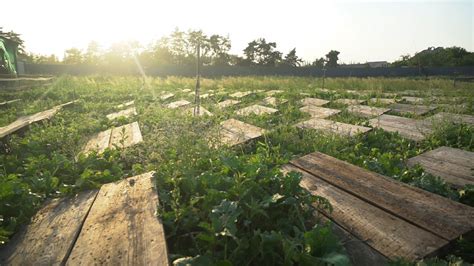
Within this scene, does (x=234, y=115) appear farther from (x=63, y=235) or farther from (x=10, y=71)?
(x=10, y=71)

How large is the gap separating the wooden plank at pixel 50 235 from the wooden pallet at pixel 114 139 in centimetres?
190

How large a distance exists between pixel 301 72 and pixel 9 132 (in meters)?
34.5

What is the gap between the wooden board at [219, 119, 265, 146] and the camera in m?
4.39

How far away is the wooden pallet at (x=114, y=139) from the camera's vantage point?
176 inches

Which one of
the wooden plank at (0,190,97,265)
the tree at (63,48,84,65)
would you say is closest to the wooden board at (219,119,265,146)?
the wooden plank at (0,190,97,265)

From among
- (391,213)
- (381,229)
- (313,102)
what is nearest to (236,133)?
(391,213)

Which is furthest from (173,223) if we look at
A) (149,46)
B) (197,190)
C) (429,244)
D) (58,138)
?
(149,46)

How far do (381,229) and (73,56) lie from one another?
61.0 m

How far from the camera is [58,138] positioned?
15.4 feet

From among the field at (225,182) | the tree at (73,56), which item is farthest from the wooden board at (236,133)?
the tree at (73,56)

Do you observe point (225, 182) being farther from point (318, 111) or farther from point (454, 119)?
point (318, 111)

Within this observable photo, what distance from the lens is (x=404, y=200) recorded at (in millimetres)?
2264

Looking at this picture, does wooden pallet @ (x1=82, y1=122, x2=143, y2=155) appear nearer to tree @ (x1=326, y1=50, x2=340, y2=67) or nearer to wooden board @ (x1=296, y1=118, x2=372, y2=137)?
wooden board @ (x1=296, y1=118, x2=372, y2=137)

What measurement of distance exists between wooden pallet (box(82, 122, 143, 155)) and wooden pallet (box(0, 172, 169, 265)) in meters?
1.87
